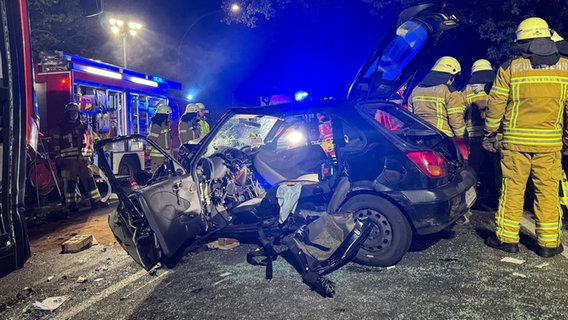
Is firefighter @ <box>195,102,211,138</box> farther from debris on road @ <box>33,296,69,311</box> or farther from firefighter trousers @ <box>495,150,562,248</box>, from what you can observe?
firefighter trousers @ <box>495,150,562,248</box>

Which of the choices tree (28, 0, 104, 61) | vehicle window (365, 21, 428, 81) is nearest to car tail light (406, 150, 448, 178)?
vehicle window (365, 21, 428, 81)

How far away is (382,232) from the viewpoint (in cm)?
344

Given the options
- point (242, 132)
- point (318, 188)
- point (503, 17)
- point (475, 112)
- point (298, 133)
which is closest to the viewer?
point (318, 188)

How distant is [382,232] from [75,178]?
5.86 metres

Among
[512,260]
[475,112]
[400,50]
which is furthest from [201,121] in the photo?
[512,260]

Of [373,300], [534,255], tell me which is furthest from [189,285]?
[534,255]

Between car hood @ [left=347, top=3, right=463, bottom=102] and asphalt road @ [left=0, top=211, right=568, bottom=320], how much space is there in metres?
1.84

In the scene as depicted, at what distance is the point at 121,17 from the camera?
58.7 ft

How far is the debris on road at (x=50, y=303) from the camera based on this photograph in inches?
115

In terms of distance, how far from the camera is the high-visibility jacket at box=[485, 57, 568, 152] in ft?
11.7

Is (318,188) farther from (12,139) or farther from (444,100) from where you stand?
(444,100)

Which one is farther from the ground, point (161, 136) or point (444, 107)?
point (444, 107)

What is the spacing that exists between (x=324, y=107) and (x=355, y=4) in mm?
11598

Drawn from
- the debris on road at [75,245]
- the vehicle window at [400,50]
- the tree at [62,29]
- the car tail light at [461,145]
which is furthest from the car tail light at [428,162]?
the tree at [62,29]
